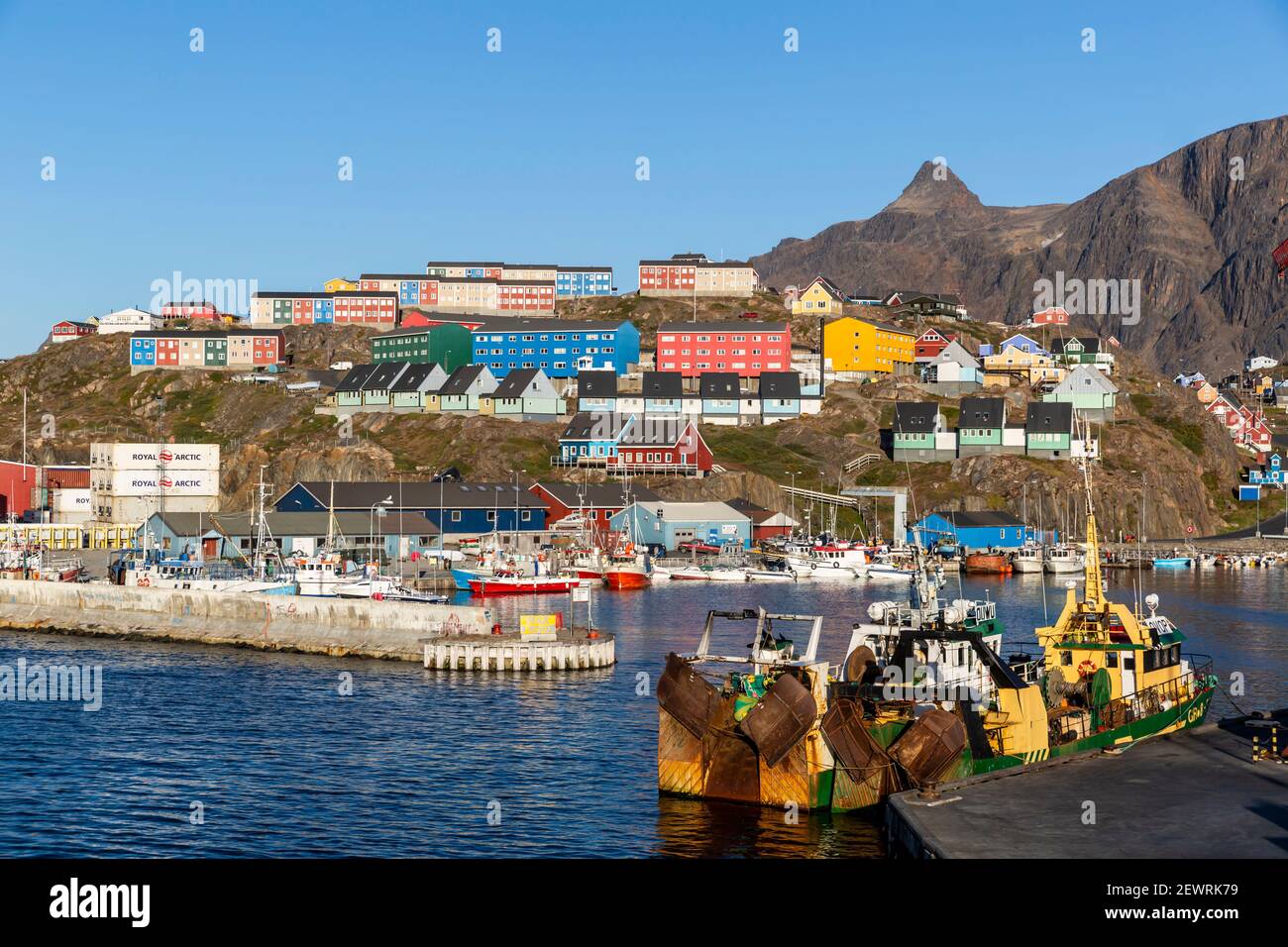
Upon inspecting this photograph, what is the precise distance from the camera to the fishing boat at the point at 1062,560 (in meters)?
131

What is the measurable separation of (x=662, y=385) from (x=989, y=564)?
56.0 m

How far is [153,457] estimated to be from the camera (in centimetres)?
14125

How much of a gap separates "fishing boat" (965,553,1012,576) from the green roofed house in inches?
3192

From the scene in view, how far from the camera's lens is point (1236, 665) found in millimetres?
66875

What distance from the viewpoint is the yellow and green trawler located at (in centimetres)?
3559

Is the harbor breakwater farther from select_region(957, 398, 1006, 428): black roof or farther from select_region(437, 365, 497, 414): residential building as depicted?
select_region(957, 398, 1006, 428): black roof

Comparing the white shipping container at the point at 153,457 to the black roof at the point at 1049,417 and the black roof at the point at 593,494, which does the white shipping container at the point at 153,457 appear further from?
the black roof at the point at 1049,417

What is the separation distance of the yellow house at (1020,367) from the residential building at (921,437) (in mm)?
32025

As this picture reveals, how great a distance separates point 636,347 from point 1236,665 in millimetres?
131708

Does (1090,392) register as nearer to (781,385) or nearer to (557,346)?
(781,385)

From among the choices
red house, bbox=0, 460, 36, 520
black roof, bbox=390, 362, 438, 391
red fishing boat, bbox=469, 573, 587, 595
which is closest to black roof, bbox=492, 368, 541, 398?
black roof, bbox=390, 362, 438, 391
